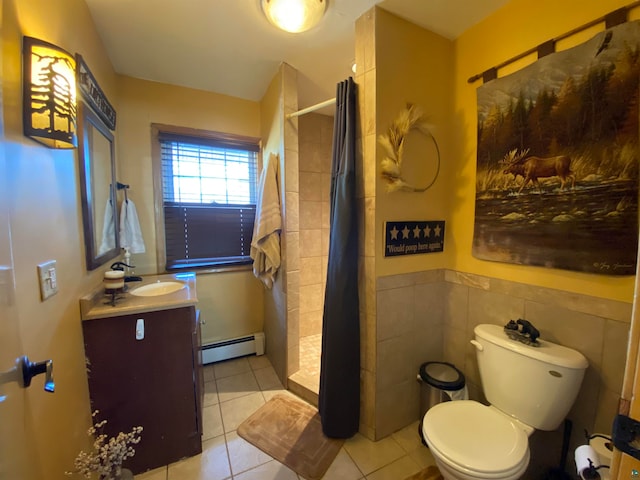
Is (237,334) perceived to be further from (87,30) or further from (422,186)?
(87,30)

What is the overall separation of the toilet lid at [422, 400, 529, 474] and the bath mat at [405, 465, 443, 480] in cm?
42

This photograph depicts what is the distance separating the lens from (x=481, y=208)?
1.55m

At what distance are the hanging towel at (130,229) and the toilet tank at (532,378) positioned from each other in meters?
2.45

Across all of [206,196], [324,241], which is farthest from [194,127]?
[324,241]

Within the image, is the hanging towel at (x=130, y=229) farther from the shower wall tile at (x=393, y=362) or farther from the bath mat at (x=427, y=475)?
the bath mat at (x=427, y=475)

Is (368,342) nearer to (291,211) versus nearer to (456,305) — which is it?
(456,305)

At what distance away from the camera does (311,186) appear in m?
2.74

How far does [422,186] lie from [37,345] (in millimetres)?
1917

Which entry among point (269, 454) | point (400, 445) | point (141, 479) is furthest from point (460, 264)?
point (141, 479)

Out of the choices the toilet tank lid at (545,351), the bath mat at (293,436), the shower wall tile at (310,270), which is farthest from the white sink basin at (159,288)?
the toilet tank lid at (545,351)

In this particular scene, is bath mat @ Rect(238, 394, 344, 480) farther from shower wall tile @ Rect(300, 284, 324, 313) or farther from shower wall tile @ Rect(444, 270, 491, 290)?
shower wall tile @ Rect(444, 270, 491, 290)

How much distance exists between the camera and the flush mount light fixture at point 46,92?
872 millimetres

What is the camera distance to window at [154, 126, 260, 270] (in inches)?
89.3

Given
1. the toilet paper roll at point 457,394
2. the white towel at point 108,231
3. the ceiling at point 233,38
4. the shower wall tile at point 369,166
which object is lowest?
the toilet paper roll at point 457,394
